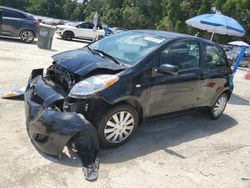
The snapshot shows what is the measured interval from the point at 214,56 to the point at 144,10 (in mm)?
52270

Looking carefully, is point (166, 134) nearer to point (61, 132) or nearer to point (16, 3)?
point (61, 132)

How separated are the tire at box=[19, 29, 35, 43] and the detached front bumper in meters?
11.2

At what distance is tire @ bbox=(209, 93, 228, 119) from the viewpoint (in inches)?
263

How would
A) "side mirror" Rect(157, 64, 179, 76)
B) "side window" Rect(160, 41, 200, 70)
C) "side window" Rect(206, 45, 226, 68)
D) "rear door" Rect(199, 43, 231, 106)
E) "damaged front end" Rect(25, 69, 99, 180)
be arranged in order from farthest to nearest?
"side window" Rect(206, 45, 226, 68)
"rear door" Rect(199, 43, 231, 106)
"side window" Rect(160, 41, 200, 70)
"side mirror" Rect(157, 64, 179, 76)
"damaged front end" Rect(25, 69, 99, 180)

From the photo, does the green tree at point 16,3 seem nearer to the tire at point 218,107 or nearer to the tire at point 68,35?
the tire at point 68,35

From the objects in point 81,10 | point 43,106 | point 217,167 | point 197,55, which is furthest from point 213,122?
point 81,10

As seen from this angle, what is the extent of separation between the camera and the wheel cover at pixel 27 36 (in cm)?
1479

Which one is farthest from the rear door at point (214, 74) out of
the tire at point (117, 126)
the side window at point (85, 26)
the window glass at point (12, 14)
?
A: the side window at point (85, 26)

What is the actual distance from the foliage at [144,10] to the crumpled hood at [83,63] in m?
31.8

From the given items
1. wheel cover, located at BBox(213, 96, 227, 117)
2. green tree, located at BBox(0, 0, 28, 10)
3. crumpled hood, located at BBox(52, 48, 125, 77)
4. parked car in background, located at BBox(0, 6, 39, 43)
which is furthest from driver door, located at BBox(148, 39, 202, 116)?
green tree, located at BBox(0, 0, 28, 10)

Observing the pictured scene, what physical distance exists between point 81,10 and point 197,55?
7581 cm

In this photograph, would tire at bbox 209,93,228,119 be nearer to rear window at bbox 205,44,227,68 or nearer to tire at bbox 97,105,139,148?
rear window at bbox 205,44,227,68

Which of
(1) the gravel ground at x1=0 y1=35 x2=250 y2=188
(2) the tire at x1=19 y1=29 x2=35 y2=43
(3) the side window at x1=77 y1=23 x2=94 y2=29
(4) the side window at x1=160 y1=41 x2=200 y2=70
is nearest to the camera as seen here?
(1) the gravel ground at x1=0 y1=35 x2=250 y2=188

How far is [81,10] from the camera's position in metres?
78.3
